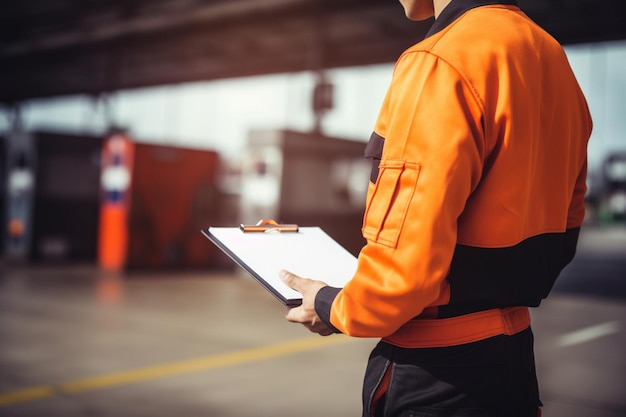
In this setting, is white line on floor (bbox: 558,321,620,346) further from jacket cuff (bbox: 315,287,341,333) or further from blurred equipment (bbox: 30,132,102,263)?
blurred equipment (bbox: 30,132,102,263)

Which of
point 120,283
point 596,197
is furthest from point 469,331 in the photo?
point 596,197

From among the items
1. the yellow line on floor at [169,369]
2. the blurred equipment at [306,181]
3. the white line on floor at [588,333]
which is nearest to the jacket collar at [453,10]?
the yellow line on floor at [169,369]

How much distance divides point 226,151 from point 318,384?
791cm

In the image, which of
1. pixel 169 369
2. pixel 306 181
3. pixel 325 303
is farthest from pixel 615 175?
pixel 325 303

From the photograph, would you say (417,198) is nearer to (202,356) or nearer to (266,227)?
(266,227)

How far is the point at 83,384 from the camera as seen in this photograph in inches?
166

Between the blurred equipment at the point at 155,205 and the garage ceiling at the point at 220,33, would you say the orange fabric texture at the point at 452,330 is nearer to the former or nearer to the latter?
the blurred equipment at the point at 155,205

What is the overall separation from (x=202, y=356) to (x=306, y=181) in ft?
18.6

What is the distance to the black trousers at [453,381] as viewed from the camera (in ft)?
4.40

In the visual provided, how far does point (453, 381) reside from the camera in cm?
134

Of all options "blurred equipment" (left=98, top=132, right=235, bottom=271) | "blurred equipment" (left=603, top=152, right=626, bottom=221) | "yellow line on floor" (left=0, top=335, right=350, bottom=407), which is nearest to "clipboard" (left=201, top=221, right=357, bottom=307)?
"yellow line on floor" (left=0, top=335, right=350, bottom=407)

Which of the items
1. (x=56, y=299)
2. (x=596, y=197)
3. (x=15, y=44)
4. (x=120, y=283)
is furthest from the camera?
(x=596, y=197)

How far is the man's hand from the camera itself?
4.61 ft

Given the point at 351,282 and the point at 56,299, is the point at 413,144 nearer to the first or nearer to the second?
the point at 351,282
